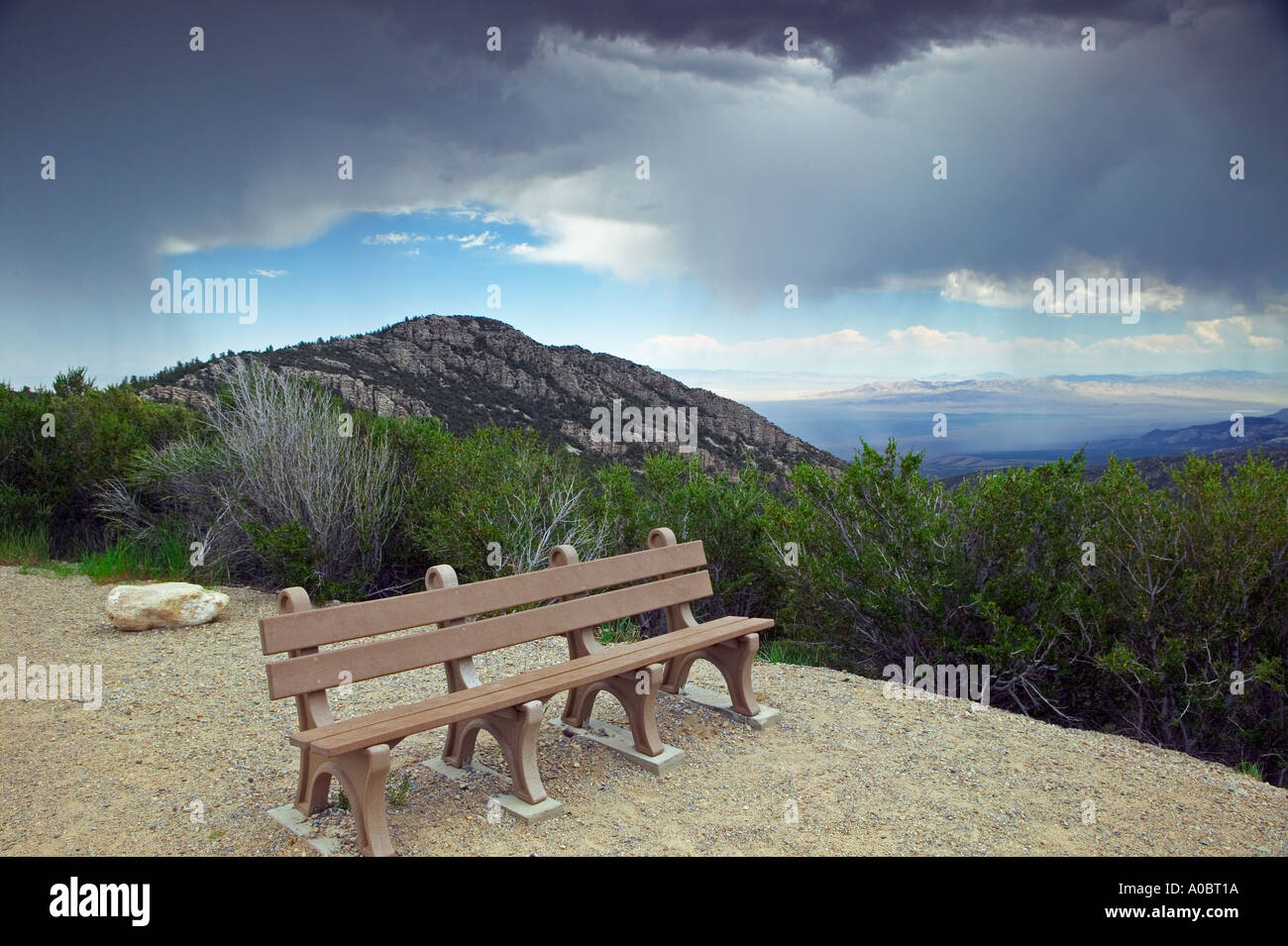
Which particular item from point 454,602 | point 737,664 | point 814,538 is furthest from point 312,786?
point 814,538

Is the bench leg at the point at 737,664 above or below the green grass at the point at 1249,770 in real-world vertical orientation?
above

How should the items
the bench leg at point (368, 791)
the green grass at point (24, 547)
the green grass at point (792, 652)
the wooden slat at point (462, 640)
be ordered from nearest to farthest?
the bench leg at point (368, 791)
the wooden slat at point (462, 640)
the green grass at point (792, 652)
the green grass at point (24, 547)

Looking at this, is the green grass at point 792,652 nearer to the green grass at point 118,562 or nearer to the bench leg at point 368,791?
the bench leg at point 368,791

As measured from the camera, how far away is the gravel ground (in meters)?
3.37

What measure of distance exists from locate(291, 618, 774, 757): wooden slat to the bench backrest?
156 millimetres

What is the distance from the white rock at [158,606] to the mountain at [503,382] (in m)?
11.5

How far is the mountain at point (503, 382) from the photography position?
21517 millimetres

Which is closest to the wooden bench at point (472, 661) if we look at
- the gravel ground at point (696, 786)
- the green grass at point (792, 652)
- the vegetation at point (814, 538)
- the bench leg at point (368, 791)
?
the bench leg at point (368, 791)

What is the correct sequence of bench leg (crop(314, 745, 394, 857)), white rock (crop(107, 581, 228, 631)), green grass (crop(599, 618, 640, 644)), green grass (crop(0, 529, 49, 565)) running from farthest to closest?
green grass (crop(0, 529, 49, 565)), green grass (crop(599, 618, 640, 644)), white rock (crop(107, 581, 228, 631)), bench leg (crop(314, 745, 394, 857))

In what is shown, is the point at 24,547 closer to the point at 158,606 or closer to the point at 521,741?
the point at 158,606

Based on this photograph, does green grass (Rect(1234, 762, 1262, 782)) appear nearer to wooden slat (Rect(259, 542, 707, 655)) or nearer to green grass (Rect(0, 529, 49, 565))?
wooden slat (Rect(259, 542, 707, 655))

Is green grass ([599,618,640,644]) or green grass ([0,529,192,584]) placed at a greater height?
green grass ([0,529,192,584])

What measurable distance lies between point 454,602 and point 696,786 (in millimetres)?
1311

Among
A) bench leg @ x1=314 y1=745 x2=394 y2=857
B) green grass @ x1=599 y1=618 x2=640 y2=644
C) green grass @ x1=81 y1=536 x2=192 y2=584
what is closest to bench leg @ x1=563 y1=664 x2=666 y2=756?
bench leg @ x1=314 y1=745 x2=394 y2=857
